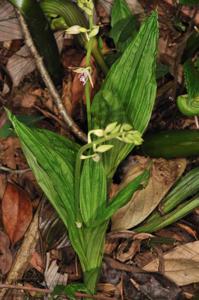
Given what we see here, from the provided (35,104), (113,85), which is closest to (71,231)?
(113,85)

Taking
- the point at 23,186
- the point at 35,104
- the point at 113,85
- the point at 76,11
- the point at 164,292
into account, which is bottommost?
the point at 164,292

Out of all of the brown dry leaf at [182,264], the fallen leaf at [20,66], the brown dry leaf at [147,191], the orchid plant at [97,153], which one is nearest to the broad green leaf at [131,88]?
the orchid plant at [97,153]

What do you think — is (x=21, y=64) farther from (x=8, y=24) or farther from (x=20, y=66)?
(x=8, y=24)

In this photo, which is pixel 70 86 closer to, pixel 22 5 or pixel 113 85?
pixel 22 5

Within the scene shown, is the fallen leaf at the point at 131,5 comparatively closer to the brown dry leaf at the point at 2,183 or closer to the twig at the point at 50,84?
the twig at the point at 50,84

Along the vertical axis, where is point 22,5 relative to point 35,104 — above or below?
above

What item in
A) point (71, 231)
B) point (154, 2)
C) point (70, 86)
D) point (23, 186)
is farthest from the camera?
point (154, 2)

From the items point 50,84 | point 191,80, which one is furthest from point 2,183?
point 191,80

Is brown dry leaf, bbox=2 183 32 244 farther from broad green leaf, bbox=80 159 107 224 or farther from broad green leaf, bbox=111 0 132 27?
broad green leaf, bbox=111 0 132 27
